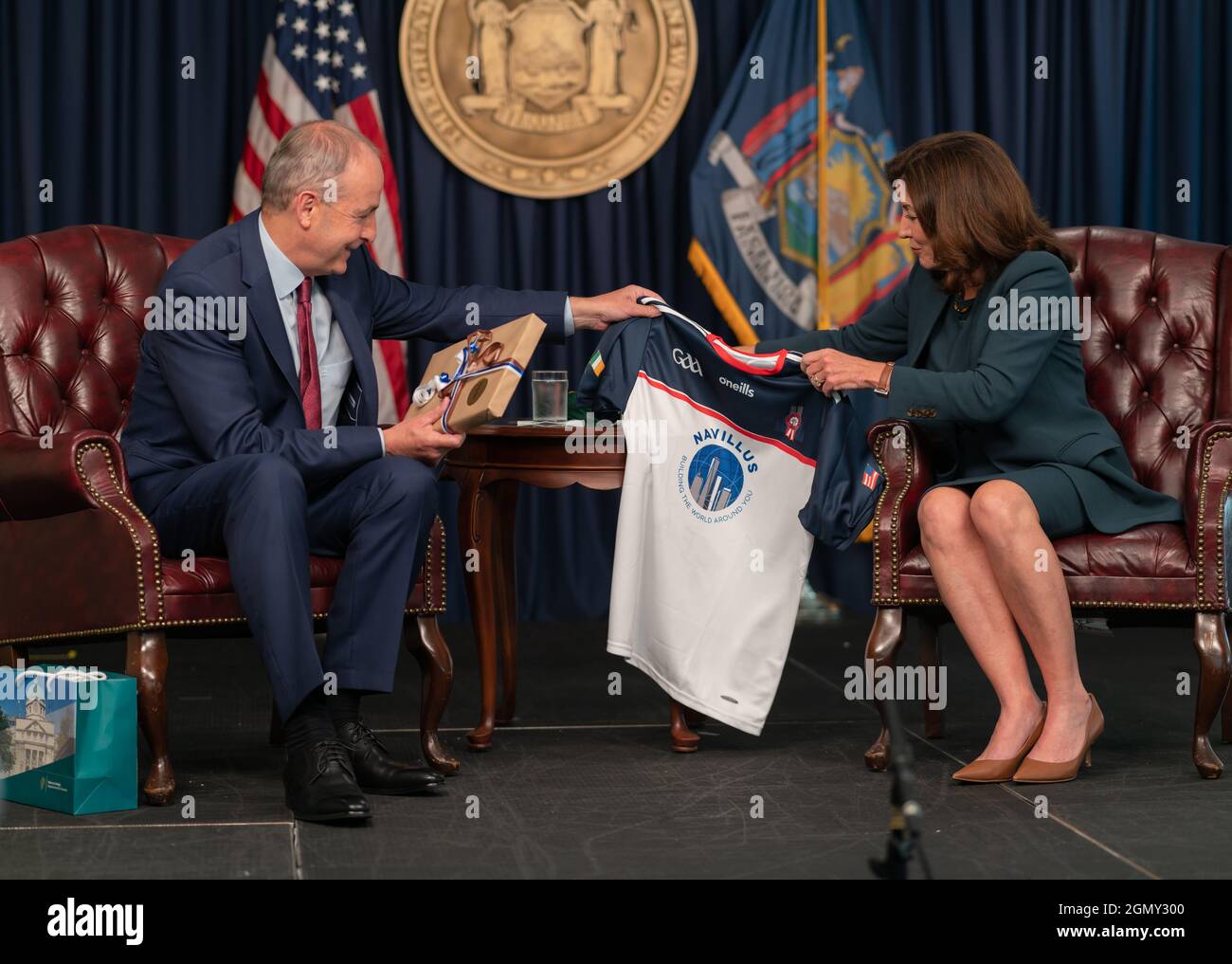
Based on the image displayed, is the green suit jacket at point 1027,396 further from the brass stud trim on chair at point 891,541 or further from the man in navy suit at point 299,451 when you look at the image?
the man in navy suit at point 299,451

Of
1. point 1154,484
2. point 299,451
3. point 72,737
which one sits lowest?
point 72,737

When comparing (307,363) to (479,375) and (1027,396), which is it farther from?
(1027,396)

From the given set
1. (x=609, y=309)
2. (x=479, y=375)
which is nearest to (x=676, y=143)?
(x=609, y=309)

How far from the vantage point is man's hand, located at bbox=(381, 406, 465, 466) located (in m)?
3.18

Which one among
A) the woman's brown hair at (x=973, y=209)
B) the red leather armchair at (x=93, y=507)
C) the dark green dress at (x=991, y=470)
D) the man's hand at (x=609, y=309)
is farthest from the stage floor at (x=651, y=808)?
the woman's brown hair at (x=973, y=209)

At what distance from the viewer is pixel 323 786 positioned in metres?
2.86

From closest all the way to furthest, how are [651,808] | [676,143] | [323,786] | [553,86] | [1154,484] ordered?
1. [323,786]
2. [651,808]
3. [1154,484]
4. [553,86]
5. [676,143]

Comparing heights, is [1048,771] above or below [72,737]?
below

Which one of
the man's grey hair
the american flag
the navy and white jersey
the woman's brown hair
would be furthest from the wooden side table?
the american flag

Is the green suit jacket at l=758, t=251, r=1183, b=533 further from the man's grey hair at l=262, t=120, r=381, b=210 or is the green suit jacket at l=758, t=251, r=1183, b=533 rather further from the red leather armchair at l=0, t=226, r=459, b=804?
the man's grey hair at l=262, t=120, r=381, b=210

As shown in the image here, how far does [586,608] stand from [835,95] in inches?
81.6

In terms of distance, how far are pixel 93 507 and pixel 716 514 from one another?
134 centimetres
